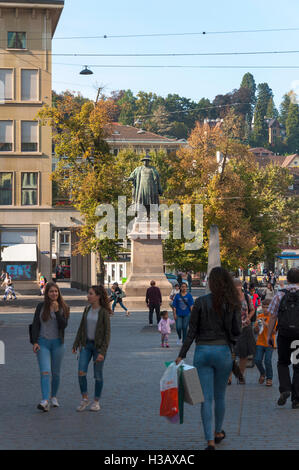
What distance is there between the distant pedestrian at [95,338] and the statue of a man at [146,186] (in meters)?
27.8

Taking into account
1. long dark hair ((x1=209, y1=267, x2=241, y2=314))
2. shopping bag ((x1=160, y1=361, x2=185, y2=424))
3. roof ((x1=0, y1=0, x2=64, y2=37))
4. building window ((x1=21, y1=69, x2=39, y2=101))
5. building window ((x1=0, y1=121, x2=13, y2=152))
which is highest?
roof ((x1=0, y1=0, x2=64, y2=37))

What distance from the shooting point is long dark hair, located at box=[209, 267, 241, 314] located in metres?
8.40

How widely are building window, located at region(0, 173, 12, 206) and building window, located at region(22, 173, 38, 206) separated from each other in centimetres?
90

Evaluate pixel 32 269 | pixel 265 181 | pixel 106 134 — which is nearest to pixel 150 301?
pixel 106 134

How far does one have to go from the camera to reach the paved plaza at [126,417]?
8500mm

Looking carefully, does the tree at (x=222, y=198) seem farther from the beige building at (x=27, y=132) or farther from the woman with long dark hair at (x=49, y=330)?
the woman with long dark hair at (x=49, y=330)

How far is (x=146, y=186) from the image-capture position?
39.4 m

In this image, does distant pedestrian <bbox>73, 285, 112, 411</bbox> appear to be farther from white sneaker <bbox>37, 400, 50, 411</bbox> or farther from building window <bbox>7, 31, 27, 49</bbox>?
building window <bbox>7, 31, 27, 49</bbox>

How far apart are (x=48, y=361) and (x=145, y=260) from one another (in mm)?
26520

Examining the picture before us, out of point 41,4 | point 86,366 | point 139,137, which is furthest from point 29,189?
point 139,137

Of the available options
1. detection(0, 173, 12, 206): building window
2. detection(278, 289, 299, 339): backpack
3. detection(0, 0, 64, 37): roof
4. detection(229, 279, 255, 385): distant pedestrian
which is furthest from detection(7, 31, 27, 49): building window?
detection(278, 289, 299, 339): backpack

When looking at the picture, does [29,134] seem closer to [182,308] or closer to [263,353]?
[182,308]

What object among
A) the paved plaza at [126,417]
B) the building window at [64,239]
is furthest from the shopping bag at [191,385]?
the building window at [64,239]

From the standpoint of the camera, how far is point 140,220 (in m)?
37.8
